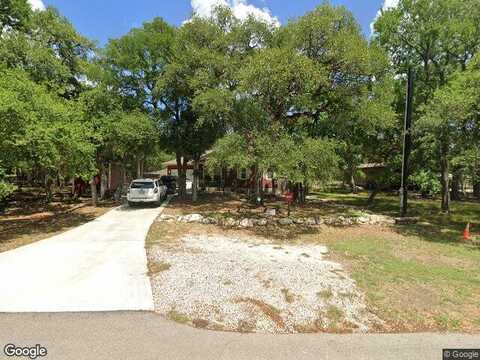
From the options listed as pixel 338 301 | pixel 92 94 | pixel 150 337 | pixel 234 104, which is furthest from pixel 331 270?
pixel 92 94

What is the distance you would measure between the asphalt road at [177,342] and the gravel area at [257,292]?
326 mm

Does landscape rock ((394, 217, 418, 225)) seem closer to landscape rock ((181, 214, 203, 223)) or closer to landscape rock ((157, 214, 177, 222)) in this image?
landscape rock ((181, 214, 203, 223))

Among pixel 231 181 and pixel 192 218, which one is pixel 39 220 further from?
pixel 231 181

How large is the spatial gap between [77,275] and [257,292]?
4126 mm

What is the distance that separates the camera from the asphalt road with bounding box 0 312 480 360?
12.4ft

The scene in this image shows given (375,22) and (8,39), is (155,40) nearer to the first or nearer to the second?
(8,39)

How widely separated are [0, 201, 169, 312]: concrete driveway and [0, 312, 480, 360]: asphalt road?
46 cm

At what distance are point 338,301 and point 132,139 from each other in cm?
1428

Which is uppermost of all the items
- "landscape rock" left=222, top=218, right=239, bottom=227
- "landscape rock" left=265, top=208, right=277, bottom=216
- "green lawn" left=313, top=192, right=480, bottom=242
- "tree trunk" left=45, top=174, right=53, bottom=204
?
"tree trunk" left=45, top=174, right=53, bottom=204

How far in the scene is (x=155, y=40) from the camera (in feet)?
59.3

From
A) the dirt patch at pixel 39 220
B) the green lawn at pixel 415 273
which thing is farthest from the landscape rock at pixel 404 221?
the dirt patch at pixel 39 220

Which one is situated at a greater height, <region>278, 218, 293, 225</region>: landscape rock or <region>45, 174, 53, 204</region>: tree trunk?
<region>45, 174, 53, 204</region>: tree trunk

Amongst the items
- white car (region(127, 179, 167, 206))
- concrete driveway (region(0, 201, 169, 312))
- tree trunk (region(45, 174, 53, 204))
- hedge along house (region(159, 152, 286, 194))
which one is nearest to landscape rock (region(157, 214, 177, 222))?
concrete driveway (region(0, 201, 169, 312))

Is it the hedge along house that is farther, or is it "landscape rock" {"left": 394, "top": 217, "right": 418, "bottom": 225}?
the hedge along house
